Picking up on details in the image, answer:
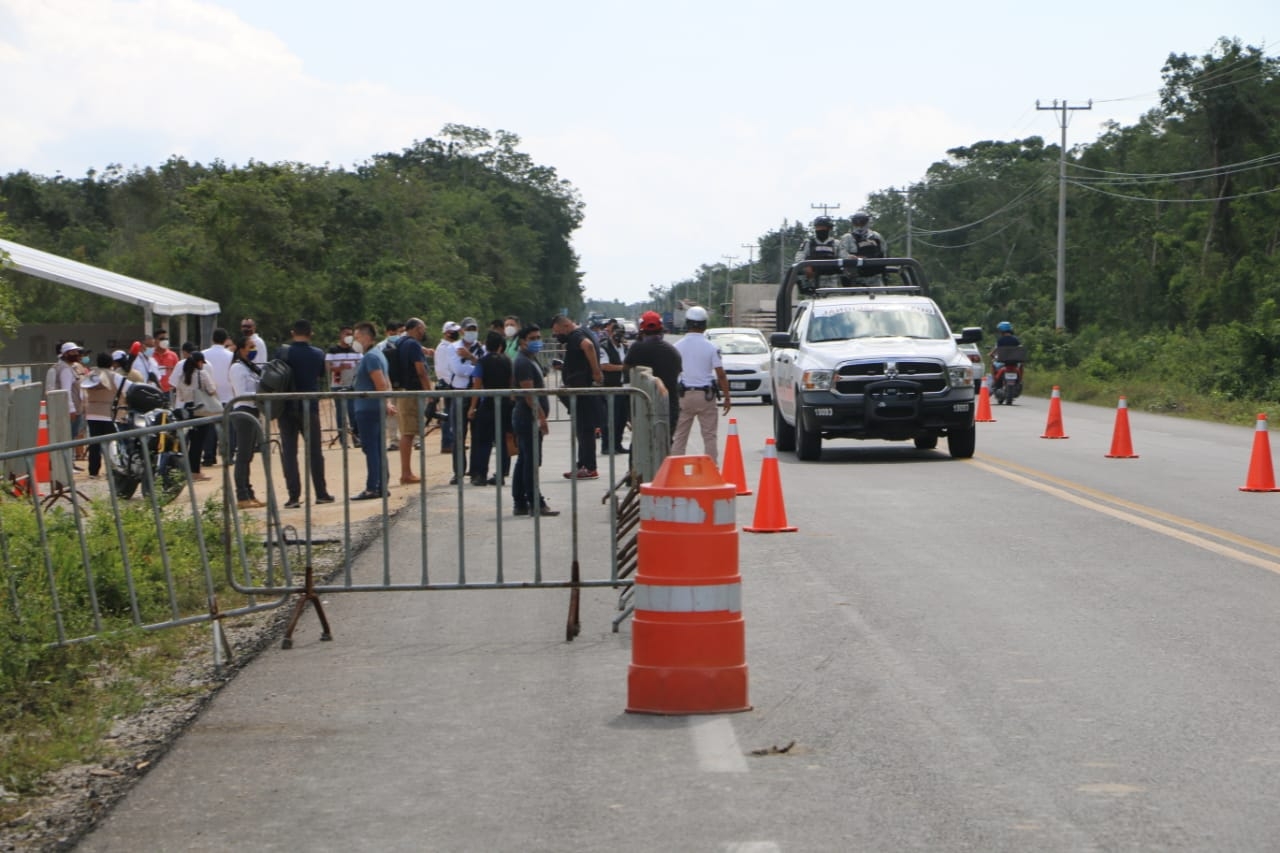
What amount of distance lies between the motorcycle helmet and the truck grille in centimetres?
757

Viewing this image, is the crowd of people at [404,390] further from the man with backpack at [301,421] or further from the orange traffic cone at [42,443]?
A: the orange traffic cone at [42,443]

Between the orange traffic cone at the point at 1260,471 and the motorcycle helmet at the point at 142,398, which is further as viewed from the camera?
the motorcycle helmet at the point at 142,398

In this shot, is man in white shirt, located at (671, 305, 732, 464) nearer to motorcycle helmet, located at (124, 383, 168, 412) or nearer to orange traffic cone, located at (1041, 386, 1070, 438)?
motorcycle helmet, located at (124, 383, 168, 412)

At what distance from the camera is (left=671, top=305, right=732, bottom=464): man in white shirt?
56.4ft

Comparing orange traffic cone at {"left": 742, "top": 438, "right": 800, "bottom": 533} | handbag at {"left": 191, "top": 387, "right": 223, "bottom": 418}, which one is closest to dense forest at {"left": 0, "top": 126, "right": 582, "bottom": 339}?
handbag at {"left": 191, "top": 387, "right": 223, "bottom": 418}

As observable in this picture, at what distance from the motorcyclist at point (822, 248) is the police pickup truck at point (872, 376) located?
15.6 feet

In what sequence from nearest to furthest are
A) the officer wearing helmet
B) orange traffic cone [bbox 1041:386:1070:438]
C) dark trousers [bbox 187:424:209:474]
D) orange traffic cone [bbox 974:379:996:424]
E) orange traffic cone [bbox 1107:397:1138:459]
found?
dark trousers [bbox 187:424:209:474], orange traffic cone [bbox 1107:397:1138:459], orange traffic cone [bbox 1041:386:1070:438], the officer wearing helmet, orange traffic cone [bbox 974:379:996:424]

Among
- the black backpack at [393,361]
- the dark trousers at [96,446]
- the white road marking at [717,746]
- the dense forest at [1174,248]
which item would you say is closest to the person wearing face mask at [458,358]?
the black backpack at [393,361]

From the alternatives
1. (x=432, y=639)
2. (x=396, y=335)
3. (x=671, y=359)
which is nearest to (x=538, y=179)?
(x=396, y=335)

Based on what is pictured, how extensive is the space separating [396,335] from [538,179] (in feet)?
362

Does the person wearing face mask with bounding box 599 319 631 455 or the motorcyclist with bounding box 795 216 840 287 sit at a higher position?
the motorcyclist with bounding box 795 216 840 287

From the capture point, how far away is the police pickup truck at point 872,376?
19.3 m

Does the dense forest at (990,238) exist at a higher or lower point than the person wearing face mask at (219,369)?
higher

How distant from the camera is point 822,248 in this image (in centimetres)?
2697
